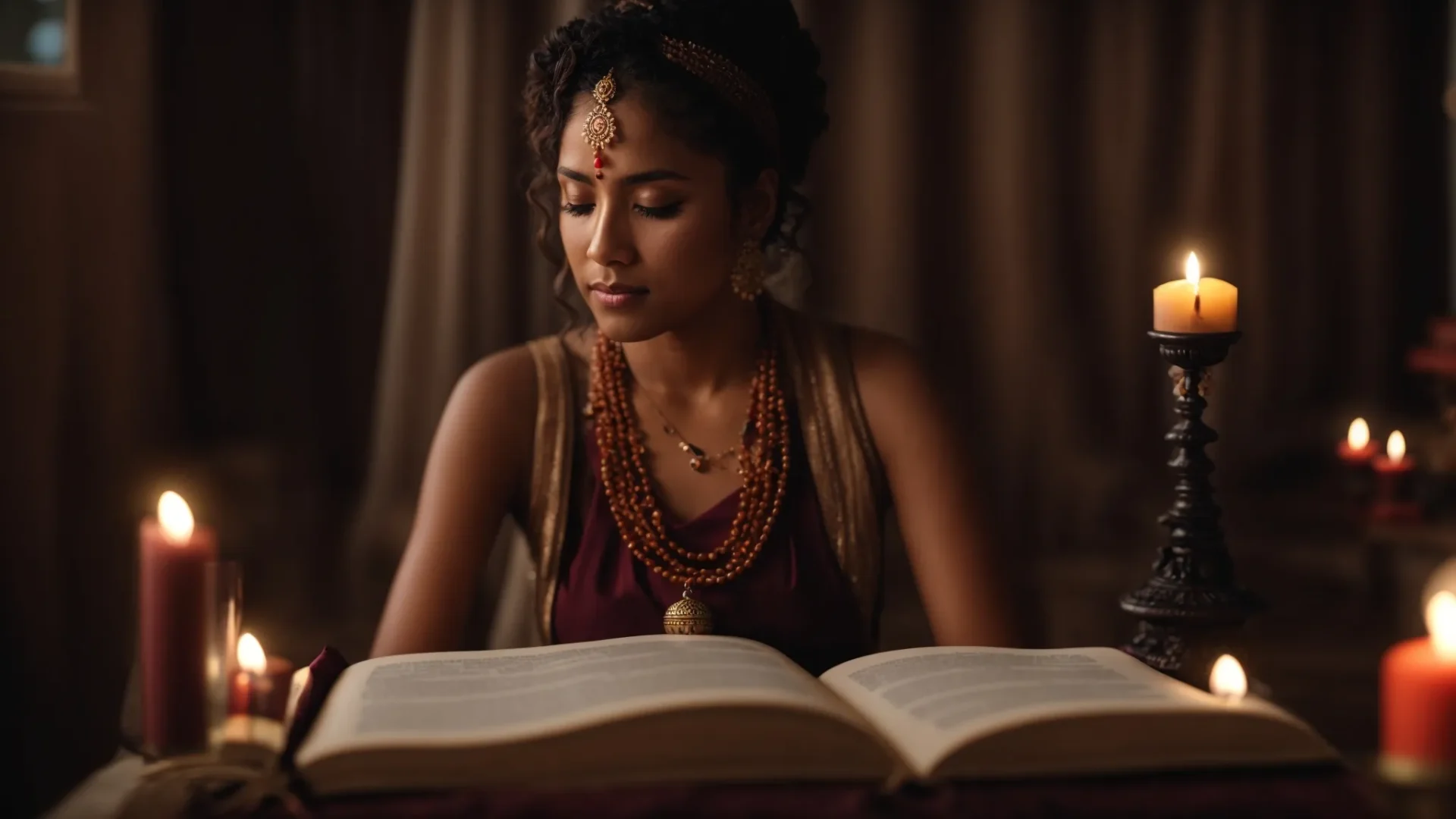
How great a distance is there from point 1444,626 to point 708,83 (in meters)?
1.08

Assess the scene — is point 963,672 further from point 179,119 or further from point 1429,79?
point 1429,79

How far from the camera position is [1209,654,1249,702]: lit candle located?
1077 mm

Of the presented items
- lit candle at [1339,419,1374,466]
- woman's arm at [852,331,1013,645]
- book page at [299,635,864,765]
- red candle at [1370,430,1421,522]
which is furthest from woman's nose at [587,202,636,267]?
red candle at [1370,430,1421,522]

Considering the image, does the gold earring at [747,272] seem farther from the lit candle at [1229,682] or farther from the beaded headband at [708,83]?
the lit candle at [1229,682]

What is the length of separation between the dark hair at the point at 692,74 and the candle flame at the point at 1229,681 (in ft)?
2.84

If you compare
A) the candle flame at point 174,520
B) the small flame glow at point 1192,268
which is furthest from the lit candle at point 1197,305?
the candle flame at point 174,520

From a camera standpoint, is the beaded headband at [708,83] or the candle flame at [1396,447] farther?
the candle flame at [1396,447]

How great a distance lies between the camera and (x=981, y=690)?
1104 mm

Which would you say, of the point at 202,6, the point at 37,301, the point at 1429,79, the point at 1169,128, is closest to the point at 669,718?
the point at 37,301

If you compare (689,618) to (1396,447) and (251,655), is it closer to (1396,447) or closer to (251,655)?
(251,655)

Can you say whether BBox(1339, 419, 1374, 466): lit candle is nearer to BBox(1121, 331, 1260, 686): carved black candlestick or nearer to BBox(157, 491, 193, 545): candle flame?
BBox(1121, 331, 1260, 686): carved black candlestick

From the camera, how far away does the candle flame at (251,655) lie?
1.05 metres

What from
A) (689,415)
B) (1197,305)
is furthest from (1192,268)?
(689,415)

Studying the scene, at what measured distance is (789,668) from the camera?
118cm
